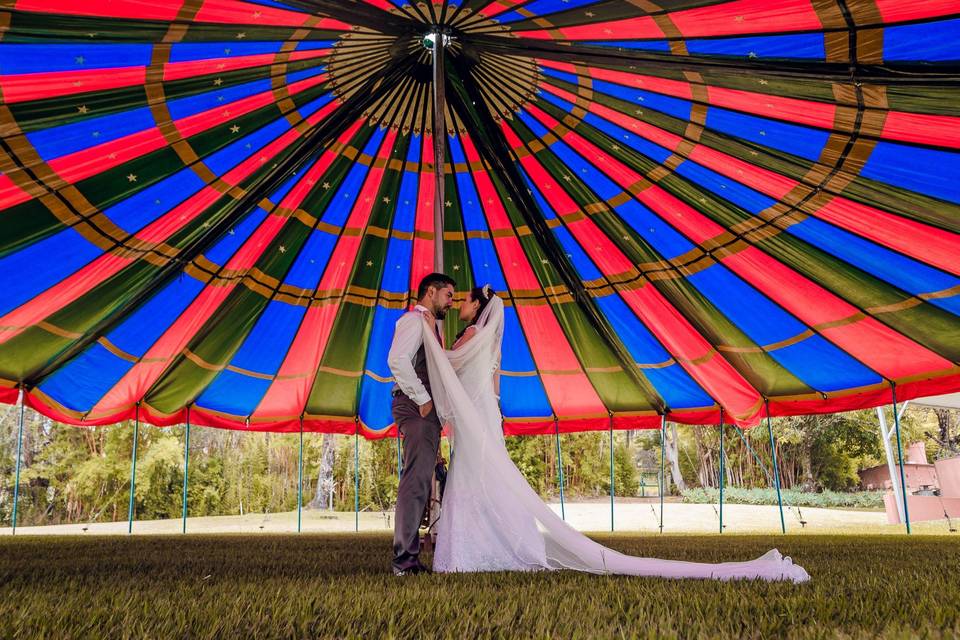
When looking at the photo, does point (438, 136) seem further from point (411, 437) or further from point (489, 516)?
point (489, 516)

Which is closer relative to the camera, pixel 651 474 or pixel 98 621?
pixel 98 621

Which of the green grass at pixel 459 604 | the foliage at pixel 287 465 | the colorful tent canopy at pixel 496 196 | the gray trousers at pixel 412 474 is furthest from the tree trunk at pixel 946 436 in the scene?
the gray trousers at pixel 412 474

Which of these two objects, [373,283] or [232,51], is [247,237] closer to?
[373,283]

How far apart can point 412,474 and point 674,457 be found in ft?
84.2

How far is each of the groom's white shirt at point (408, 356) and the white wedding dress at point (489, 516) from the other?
2.7 inches

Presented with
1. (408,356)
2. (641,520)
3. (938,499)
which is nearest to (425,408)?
(408,356)

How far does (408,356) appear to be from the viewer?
326 centimetres

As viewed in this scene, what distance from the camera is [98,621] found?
5.58 ft

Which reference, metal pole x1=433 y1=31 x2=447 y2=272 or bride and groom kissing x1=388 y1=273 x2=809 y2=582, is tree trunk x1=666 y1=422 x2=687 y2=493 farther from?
bride and groom kissing x1=388 y1=273 x2=809 y2=582

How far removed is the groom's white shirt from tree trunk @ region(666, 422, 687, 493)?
24.0m

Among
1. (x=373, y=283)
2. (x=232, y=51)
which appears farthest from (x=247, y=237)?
(x=232, y=51)

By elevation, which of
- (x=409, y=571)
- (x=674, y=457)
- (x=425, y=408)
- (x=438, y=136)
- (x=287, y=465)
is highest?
(x=438, y=136)

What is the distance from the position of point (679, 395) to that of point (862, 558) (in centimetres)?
479

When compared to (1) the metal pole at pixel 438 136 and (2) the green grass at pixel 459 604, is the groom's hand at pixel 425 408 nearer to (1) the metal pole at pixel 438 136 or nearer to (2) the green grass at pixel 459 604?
(2) the green grass at pixel 459 604
